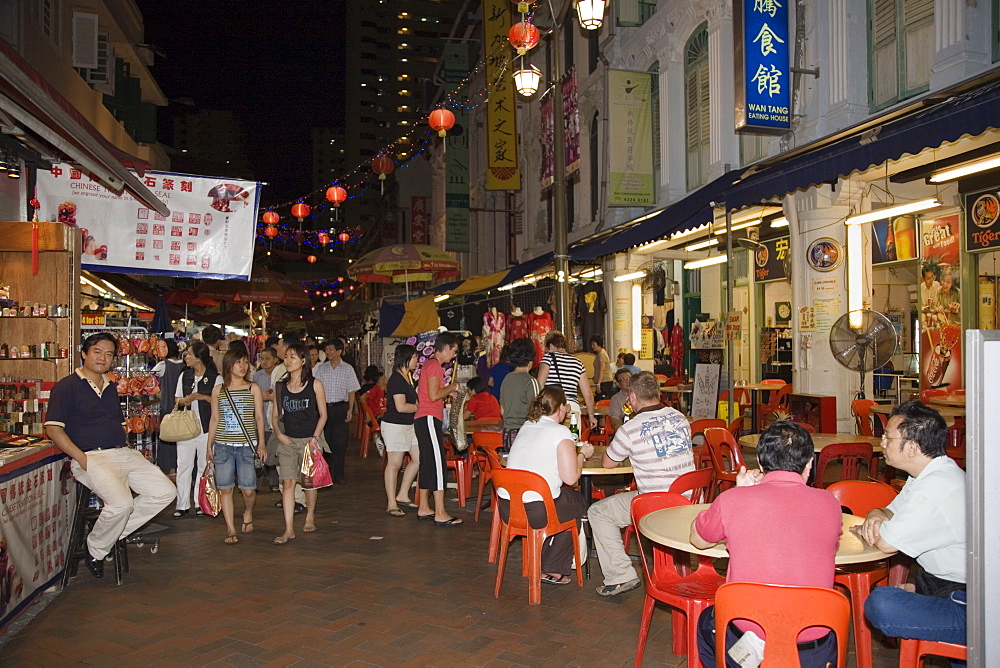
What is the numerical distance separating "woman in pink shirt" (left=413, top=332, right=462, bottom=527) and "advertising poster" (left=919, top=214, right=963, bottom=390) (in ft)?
25.3

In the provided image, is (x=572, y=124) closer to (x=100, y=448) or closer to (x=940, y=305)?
(x=940, y=305)

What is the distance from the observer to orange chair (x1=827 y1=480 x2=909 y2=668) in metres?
4.28

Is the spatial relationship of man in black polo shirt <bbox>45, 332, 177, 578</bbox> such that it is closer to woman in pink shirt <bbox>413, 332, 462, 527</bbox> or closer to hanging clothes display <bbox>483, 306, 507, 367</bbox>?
woman in pink shirt <bbox>413, 332, 462, 527</bbox>

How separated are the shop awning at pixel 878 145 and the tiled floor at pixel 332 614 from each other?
3.98 metres

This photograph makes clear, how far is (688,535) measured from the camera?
4027 mm

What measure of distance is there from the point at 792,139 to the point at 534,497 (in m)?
8.13

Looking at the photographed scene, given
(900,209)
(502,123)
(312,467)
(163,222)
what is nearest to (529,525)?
(312,467)

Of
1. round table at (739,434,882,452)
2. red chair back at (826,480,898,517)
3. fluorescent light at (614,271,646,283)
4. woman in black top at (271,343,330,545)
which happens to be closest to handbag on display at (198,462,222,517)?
A: woman in black top at (271,343,330,545)

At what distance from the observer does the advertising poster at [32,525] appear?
16.8 ft

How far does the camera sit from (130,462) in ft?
21.1

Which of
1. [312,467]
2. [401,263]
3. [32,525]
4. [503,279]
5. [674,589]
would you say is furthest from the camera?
[503,279]

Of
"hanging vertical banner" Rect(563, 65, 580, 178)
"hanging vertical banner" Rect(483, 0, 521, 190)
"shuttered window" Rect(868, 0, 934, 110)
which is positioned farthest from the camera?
"hanging vertical banner" Rect(483, 0, 521, 190)

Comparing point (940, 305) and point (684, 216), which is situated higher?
point (684, 216)

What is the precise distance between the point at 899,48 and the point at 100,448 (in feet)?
33.3
